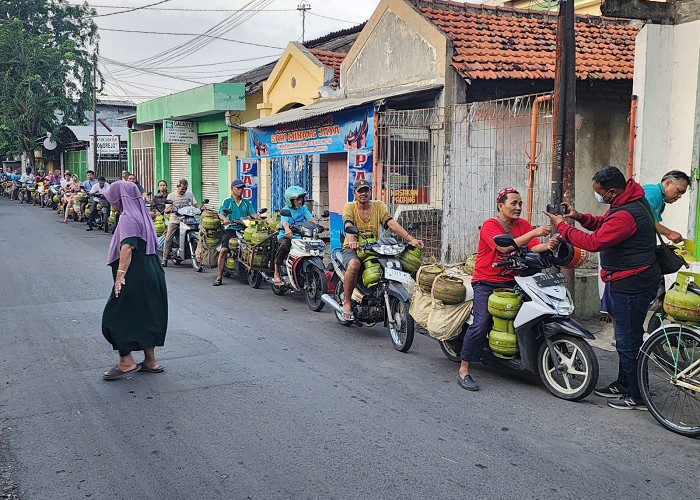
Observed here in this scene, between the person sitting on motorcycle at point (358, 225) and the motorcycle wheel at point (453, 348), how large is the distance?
4.36 ft

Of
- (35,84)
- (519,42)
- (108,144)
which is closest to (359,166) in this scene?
(519,42)

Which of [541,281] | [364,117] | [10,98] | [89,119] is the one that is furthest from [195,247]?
[89,119]

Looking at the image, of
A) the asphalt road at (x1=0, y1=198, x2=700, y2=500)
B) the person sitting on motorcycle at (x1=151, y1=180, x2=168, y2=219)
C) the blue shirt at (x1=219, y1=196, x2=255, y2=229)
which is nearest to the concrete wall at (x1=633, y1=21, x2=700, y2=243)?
the asphalt road at (x1=0, y1=198, x2=700, y2=500)

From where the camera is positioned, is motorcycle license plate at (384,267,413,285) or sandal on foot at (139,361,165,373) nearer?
sandal on foot at (139,361,165,373)

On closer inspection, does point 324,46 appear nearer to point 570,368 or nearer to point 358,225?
point 358,225

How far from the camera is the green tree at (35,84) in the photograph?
124ft

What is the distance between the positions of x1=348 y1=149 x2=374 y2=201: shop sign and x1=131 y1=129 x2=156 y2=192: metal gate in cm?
1951

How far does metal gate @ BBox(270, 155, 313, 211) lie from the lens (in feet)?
57.2

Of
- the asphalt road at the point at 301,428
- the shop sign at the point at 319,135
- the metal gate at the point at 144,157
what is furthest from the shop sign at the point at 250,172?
the metal gate at the point at 144,157

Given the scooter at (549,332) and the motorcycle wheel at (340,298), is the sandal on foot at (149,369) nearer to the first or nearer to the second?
the motorcycle wheel at (340,298)

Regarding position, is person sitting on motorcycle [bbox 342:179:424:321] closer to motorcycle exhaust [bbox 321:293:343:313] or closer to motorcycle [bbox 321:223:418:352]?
motorcycle [bbox 321:223:418:352]

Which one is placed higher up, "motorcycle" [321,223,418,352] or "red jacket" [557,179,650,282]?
"red jacket" [557,179,650,282]

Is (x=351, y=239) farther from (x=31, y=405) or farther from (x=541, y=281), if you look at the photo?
(x=31, y=405)

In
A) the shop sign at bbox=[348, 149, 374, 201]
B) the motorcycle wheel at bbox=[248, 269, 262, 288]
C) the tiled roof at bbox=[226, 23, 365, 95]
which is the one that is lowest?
the motorcycle wheel at bbox=[248, 269, 262, 288]
